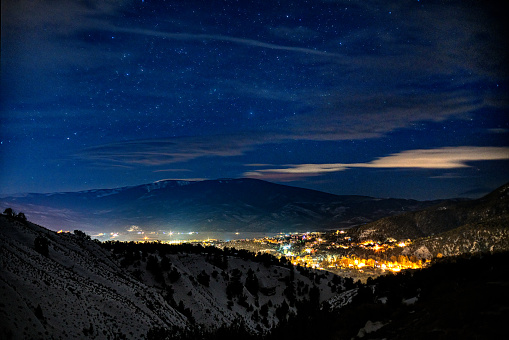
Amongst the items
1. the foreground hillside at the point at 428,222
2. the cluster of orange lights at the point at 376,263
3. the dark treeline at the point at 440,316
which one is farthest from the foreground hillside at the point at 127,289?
the foreground hillside at the point at 428,222

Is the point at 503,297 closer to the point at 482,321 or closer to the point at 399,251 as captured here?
the point at 482,321

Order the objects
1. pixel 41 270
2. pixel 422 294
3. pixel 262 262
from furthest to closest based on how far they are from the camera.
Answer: pixel 262 262 → pixel 41 270 → pixel 422 294

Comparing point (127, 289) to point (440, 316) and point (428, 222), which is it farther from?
point (428, 222)

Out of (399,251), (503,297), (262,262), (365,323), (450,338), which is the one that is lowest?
(399,251)

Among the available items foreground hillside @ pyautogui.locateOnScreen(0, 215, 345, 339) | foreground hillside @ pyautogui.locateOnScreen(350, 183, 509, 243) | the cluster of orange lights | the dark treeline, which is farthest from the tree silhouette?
foreground hillside @ pyautogui.locateOnScreen(350, 183, 509, 243)

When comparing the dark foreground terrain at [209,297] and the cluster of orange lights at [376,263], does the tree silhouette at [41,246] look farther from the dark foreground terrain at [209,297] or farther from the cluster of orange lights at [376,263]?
the cluster of orange lights at [376,263]

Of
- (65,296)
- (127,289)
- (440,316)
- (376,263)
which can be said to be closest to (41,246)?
(127,289)

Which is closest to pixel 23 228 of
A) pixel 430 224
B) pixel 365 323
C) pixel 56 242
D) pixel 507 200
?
pixel 56 242

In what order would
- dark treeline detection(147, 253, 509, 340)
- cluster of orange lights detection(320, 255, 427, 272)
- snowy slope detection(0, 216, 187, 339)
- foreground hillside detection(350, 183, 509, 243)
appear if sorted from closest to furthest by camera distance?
1. dark treeline detection(147, 253, 509, 340)
2. snowy slope detection(0, 216, 187, 339)
3. cluster of orange lights detection(320, 255, 427, 272)
4. foreground hillside detection(350, 183, 509, 243)

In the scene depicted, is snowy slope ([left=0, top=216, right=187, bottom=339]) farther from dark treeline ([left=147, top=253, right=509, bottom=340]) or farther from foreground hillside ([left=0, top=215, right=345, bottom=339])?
dark treeline ([left=147, top=253, right=509, bottom=340])
